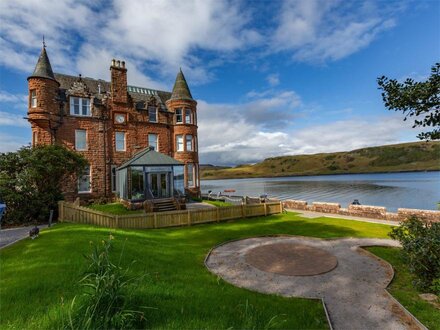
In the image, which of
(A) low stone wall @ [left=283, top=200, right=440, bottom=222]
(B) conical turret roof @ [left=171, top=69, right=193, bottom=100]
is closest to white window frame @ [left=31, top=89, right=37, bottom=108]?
(B) conical turret roof @ [left=171, top=69, right=193, bottom=100]

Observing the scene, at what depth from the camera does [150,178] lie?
23.1 m

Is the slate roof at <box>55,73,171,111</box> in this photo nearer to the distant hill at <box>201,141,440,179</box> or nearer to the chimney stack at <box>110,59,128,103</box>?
the chimney stack at <box>110,59,128,103</box>

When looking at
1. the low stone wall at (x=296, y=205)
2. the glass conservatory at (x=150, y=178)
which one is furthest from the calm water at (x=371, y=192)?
the glass conservatory at (x=150, y=178)

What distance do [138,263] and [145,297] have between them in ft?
8.95

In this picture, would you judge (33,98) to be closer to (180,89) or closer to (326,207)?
(180,89)

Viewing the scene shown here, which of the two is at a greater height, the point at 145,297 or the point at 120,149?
the point at 120,149

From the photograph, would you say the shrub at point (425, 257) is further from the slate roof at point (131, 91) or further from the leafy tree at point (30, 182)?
the slate roof at point (131, 91)

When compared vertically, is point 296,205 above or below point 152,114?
below

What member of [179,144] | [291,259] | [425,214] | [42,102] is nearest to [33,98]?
[42,102]

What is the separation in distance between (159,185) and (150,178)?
3.98 ft

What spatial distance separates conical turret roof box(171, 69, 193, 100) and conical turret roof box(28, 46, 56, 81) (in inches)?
531

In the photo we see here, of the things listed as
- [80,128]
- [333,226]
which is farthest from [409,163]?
[80,128]

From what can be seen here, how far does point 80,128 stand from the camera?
25328 millimetres

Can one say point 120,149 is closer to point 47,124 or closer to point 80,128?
point 80,128
